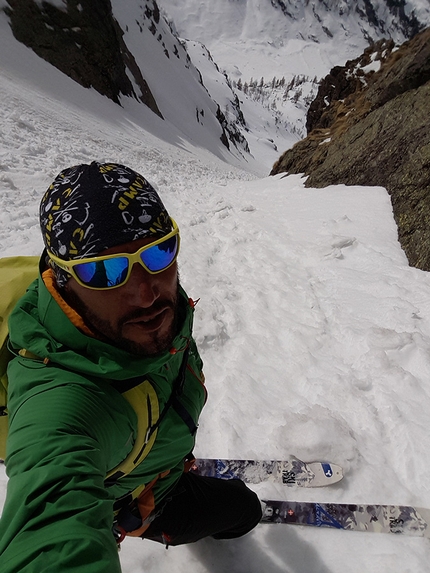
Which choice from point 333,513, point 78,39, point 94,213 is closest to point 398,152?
point 333,513

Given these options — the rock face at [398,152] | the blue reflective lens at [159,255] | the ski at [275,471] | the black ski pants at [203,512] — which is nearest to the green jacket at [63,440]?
the blue reflective lens at [159,255]

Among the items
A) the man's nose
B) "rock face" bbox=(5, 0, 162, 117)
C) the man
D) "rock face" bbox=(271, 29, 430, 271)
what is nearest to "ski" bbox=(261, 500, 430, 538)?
the man

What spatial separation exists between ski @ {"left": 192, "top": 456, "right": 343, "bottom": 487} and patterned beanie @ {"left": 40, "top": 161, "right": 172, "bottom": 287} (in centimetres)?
188

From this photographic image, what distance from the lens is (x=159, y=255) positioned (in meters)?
1.47

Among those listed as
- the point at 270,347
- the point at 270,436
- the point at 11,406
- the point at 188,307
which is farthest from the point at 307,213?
the point at 11,406

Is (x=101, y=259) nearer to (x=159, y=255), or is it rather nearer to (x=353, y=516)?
(x=159, y=255)

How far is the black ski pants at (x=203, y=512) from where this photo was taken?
73.8 inches

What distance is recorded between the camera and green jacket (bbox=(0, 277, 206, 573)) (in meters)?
0.89

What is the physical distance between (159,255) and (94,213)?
0.98 ft

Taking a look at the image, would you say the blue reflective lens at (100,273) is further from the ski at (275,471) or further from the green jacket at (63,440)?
the ski at (275,471)

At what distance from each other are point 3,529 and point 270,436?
2219mm

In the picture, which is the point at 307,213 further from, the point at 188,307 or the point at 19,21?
the point at 19,21

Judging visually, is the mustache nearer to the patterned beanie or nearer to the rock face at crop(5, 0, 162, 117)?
the patterned beanie

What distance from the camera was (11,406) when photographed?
3.85ft
